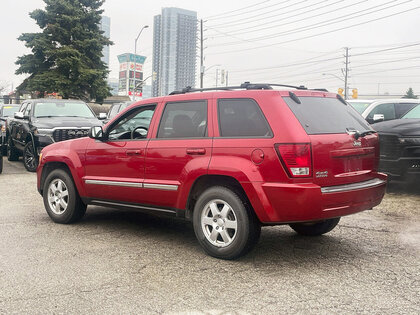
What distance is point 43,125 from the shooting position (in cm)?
1186

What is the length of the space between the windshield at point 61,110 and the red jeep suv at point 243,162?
769 cm

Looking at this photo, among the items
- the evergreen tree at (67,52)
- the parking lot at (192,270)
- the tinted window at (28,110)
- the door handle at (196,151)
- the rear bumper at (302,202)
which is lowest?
the parking lot at (192,270)

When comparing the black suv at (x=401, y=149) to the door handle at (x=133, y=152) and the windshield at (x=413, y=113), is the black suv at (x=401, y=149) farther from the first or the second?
the door handle at (x=133, y=152)

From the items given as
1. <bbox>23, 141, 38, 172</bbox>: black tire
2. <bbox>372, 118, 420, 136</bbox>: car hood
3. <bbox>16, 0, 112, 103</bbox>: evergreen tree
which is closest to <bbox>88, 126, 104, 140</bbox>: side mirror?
<bbox>372, 118, 420, 136</bbox>: car hood

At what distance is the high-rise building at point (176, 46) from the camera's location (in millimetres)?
93438

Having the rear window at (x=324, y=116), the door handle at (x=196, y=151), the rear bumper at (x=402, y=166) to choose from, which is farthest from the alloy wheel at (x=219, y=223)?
the rear bumper at (x=402, y=166)

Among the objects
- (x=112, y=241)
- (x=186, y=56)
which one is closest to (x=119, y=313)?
(x=112, y=241)

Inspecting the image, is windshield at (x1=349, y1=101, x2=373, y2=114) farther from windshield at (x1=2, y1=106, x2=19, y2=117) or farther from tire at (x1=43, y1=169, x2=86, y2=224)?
windshield at (x1=2, y1=106, x2=19, y2=117)

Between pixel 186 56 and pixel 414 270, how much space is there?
306 feet

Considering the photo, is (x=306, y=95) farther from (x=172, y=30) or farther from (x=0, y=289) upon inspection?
(x=172, y=30)

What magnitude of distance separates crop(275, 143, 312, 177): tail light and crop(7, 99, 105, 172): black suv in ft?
28.0

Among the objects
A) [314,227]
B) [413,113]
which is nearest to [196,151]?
[314,227]

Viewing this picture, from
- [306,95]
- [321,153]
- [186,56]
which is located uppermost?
[186,56]

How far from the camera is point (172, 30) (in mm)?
97125
